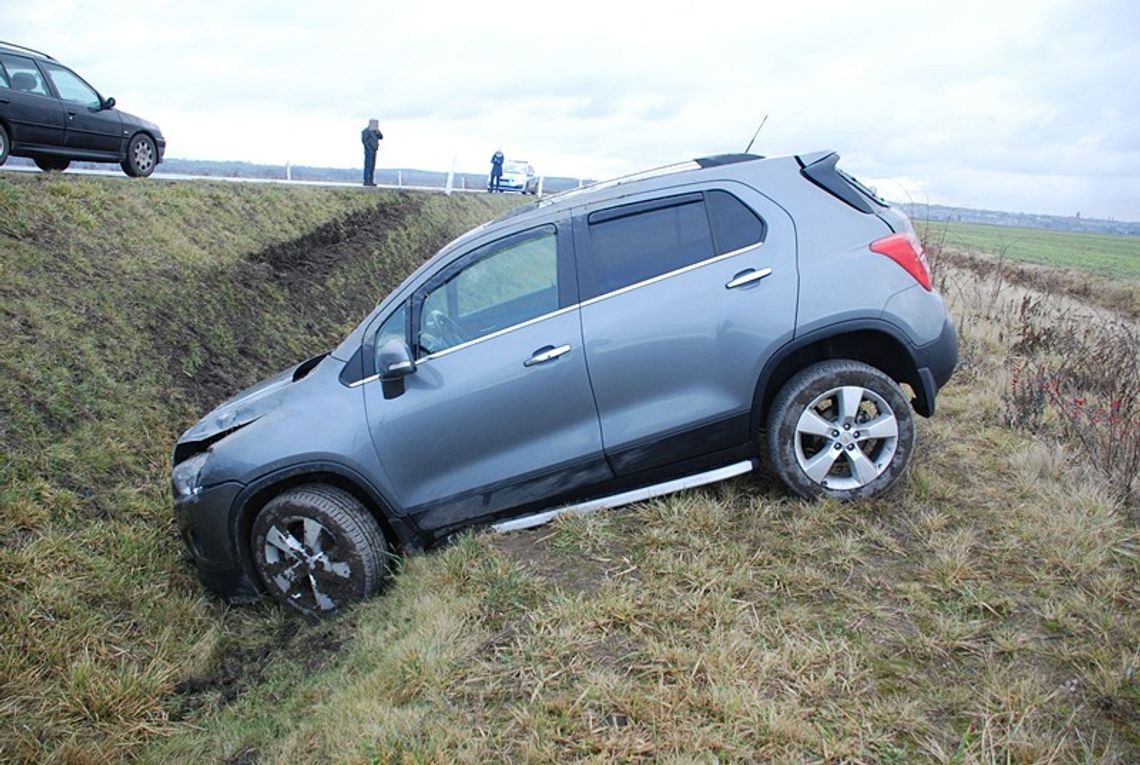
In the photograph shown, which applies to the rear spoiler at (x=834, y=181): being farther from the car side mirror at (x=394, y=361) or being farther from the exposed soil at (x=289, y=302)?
the exposed soil at (x=289, y=302)

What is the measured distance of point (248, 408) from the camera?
4.48 meters

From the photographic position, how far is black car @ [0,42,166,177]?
970cm

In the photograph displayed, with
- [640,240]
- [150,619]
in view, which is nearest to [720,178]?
[640,240]

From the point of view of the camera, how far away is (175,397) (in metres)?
6.71

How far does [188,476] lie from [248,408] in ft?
1.59

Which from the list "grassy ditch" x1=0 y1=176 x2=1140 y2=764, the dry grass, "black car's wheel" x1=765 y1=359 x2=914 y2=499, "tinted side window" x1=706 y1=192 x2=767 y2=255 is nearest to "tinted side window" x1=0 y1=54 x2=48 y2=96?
"grassy ditch" x1=0 y1=176 x2=1140 y2=764

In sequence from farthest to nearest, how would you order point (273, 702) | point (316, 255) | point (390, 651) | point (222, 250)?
point (316, 255) < point (222, 250) < point (273, 702) < point (390, 651)

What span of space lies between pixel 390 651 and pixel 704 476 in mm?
1758

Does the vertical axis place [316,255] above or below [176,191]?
below

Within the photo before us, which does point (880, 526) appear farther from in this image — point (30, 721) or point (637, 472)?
point (30, 721)

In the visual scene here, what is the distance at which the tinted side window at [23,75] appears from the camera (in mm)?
9703

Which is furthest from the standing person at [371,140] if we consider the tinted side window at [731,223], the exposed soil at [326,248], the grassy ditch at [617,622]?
the tinted side window at [731,223]

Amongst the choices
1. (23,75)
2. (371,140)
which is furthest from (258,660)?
(371,140)

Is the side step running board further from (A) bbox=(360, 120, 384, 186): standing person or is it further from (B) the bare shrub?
(A) bbox=(360, 120, 384, 186): standing person
